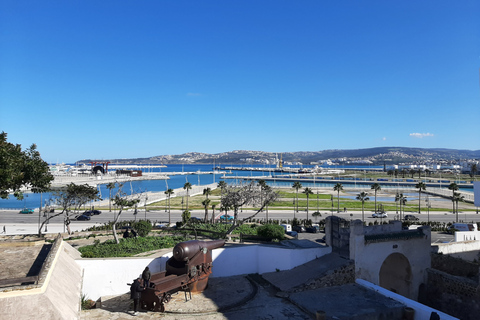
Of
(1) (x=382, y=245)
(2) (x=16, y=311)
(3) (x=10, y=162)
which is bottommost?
(1) (x=382, y=245)

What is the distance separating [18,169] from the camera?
15.4m

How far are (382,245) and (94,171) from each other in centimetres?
16452

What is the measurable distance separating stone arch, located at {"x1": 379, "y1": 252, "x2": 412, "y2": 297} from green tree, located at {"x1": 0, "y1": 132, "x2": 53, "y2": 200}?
20284mm

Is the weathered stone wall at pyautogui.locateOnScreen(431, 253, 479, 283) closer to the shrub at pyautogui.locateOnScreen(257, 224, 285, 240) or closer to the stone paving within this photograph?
the shrub at pyautogui.locateOnScreen(257, 224, 285, 240)

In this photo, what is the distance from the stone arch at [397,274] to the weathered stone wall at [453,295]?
1.23 meters

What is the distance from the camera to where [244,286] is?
15898 mm

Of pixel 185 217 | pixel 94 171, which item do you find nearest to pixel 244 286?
pixel 185 217

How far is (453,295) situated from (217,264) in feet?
43.4

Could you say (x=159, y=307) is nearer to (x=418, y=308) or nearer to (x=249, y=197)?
(x=418, y=308)

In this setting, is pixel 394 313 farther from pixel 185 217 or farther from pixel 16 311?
pixel 185 217

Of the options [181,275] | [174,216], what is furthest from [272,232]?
[174,216]

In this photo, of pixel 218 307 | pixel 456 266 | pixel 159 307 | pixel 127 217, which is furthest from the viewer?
pixel 127 217

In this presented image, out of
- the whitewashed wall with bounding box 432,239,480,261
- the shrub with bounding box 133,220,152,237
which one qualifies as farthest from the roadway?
the whitewashed wall with bounding box 432,239,480,261

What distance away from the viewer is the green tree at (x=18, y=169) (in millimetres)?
13750
